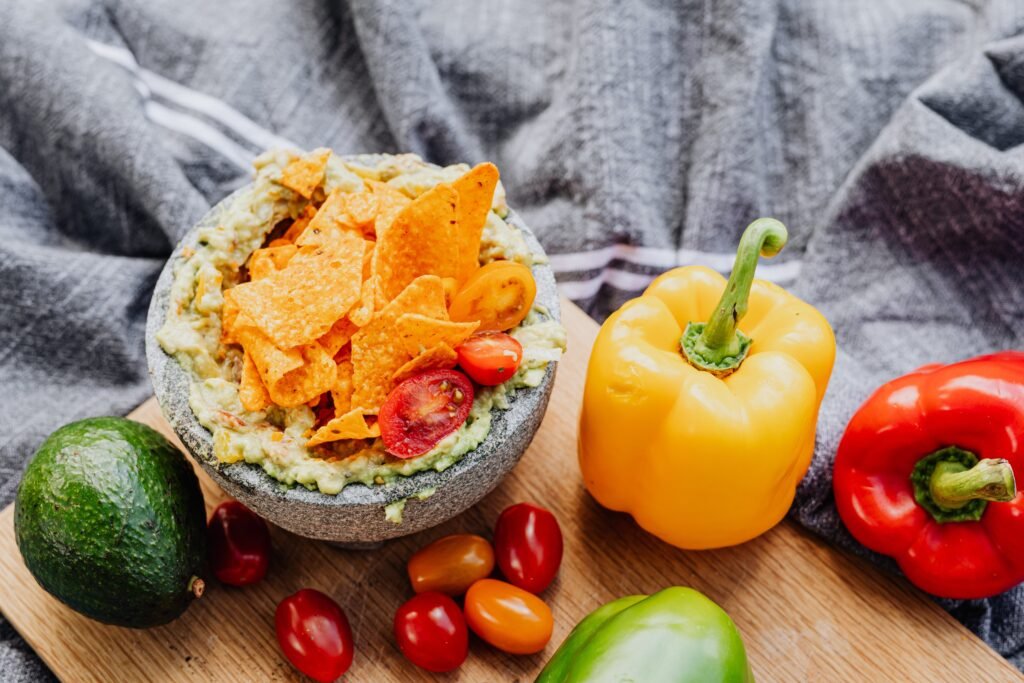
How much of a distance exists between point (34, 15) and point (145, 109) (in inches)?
10.6

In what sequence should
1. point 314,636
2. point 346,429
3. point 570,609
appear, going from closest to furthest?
point 346,429 → point 314,636 → point 570,609

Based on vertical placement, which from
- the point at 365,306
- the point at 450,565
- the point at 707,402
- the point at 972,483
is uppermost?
the point at 365,306

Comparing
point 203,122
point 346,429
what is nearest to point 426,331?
point 346,429

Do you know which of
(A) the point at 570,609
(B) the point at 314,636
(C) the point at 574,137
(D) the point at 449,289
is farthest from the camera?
(C) the point at 574,137

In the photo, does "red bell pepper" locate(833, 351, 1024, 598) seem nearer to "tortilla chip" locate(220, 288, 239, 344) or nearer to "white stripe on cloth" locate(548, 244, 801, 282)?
"white stripe on cloth" locate(548, 244, 801, 282)

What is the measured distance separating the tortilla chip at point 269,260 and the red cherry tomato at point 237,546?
0.42 meters

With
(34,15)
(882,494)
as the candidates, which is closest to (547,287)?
(882,494)

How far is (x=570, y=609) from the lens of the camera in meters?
1.60

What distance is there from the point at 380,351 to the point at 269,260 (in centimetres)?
25

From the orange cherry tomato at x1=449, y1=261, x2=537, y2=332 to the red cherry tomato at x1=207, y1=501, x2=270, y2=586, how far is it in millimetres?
531

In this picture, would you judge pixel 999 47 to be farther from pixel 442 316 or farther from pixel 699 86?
pixel 442 316

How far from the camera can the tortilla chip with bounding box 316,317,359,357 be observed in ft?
4.34

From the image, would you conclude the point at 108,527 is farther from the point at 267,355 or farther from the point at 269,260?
the point at 269,260

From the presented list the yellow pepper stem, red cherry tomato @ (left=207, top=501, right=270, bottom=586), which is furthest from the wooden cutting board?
the yellow pepper stem
